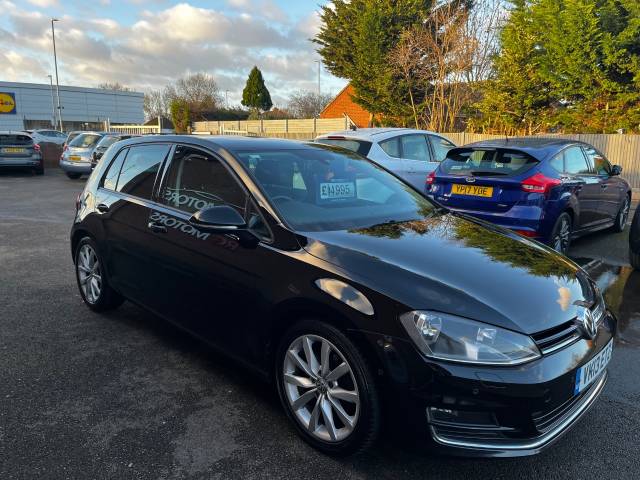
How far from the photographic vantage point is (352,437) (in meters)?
2.45

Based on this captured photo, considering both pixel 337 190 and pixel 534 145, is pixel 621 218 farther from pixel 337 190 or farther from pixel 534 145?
pixel 337 190

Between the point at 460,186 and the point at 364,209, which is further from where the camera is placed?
the point at 460,186

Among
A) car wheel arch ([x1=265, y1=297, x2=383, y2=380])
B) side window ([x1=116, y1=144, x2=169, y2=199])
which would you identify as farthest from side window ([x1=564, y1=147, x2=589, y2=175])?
car wheel arch ([x1=265, y1=297, x2=383, y2=380])

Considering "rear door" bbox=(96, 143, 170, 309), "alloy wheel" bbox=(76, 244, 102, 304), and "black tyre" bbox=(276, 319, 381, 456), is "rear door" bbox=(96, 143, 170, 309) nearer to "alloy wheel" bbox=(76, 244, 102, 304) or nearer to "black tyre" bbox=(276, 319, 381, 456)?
"alloy wheel" bbox=(76, 244, 102, 304)

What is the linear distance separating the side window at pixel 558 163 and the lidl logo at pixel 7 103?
6024cm

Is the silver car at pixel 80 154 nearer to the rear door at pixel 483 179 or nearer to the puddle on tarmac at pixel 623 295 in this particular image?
the rear door at pixel 483 179

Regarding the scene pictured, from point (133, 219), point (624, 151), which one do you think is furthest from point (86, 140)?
point (624, 151)

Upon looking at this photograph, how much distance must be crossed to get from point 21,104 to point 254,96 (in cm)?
2495

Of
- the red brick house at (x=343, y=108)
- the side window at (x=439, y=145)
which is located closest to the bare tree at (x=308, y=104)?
the red brick house at (x=343, y=108)

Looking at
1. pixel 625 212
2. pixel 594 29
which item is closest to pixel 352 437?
pixel 625 212

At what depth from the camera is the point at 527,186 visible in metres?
5.92

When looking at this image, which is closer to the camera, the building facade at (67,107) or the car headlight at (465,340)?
the car headlight at (465,340)

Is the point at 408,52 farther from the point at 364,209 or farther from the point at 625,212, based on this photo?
the point at 364,209

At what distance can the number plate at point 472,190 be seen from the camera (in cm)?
615
